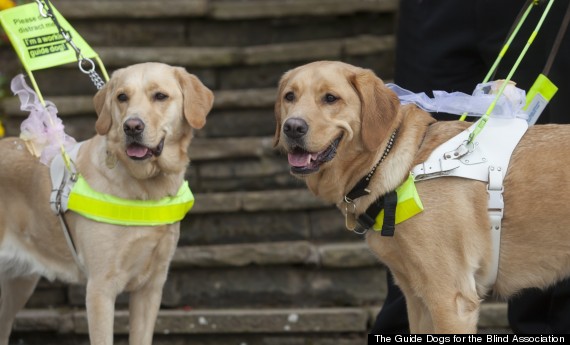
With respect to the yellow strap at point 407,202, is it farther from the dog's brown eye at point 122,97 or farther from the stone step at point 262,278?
the stone step at point 262,278

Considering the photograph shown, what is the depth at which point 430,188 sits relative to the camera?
3758 mm

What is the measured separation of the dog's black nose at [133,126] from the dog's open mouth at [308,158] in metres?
0.76

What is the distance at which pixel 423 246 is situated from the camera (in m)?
3.71

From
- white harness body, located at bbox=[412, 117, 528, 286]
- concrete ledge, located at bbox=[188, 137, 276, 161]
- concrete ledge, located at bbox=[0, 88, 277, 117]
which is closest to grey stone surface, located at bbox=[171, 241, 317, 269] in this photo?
concrete ledge, located at bbox=[188, 137, 276, 161]

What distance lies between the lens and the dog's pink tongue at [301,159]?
3.75 metres

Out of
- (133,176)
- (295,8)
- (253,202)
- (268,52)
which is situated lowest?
(253,202)

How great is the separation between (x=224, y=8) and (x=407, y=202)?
349 cm

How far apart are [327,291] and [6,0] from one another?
2662 millimetres

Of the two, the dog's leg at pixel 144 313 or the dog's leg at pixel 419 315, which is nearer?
the dog's leg at pixel 419 315

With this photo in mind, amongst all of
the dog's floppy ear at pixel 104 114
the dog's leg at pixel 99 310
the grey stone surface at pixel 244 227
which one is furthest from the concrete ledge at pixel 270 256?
the dog's floppy ear at pixel 104 114

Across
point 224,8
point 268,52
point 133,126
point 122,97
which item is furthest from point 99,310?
point 224,8

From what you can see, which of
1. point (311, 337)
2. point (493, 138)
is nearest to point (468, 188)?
point (493, 138)

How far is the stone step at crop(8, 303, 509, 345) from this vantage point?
5586mm

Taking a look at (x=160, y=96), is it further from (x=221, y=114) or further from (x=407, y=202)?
(x=221, y=114)
